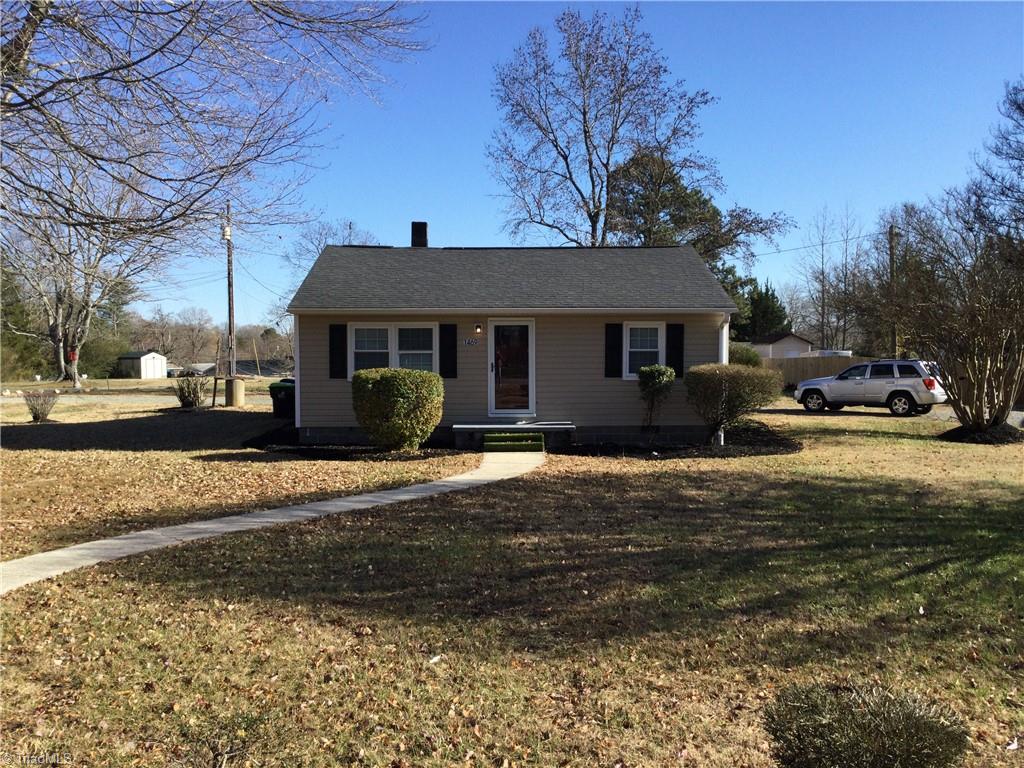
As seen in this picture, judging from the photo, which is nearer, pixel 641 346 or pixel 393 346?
pixel 393 346

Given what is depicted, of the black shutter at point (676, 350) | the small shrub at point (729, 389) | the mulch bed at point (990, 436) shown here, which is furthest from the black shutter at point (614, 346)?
the mulch bed at point (990, 436)

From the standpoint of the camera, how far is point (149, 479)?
359 inches

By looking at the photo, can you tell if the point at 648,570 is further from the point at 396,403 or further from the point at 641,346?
the point at 641,346

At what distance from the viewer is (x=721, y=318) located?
13508 mm

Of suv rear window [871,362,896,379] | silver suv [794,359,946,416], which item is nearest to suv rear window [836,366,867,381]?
silver suv [794,359,946,416]

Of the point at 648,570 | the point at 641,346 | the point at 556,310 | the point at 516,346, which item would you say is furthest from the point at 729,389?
the point at 648,570

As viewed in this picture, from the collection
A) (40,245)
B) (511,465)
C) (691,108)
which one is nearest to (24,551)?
(40,245)

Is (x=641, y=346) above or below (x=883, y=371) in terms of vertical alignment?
above

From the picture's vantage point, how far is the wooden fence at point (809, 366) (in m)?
28.3

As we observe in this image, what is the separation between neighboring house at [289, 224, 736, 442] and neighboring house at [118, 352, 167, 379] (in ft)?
172

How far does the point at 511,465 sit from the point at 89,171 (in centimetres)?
666

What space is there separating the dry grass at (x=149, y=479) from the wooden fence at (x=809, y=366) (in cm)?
2172

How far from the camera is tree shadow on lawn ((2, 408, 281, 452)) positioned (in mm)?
13156

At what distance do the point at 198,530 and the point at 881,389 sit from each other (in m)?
19.7
